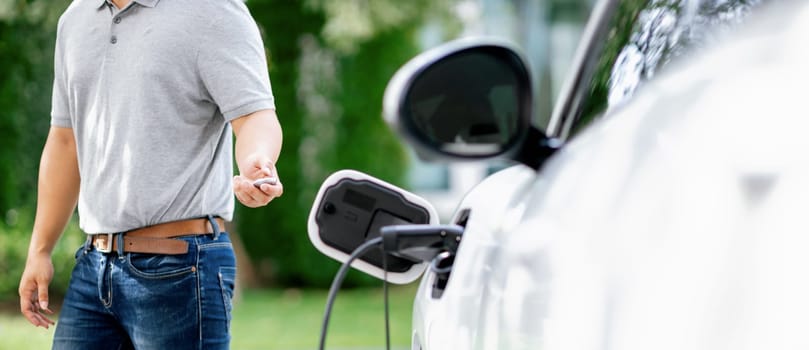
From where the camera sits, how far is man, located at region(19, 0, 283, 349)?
108 inches

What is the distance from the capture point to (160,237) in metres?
2.76

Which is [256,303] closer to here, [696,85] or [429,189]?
[429,189]

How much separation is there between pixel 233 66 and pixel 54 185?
1.85 ft

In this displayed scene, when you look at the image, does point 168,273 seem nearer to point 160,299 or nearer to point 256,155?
point 160,299

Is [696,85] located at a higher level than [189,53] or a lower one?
higher

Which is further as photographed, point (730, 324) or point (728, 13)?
point (728, 13)

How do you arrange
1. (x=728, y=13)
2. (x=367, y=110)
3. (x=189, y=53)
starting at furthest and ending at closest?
(x=367, y=110) → (x=189, y=53) → (x=728, y=13)

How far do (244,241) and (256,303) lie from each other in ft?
Result: 4.15

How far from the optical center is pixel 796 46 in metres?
1.09

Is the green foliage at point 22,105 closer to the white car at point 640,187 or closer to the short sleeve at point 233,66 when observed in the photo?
the short sleeve at point 233,66

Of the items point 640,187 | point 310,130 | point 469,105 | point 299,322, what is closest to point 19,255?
point 299,322

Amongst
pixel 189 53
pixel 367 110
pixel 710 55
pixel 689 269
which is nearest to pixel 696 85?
pixel 710 55

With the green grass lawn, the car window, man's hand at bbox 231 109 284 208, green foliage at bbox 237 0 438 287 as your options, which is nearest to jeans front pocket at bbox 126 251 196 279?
man's hand at bbox 231 109 284 208

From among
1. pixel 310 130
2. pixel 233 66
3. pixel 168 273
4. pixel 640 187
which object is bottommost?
pixel 310 130
